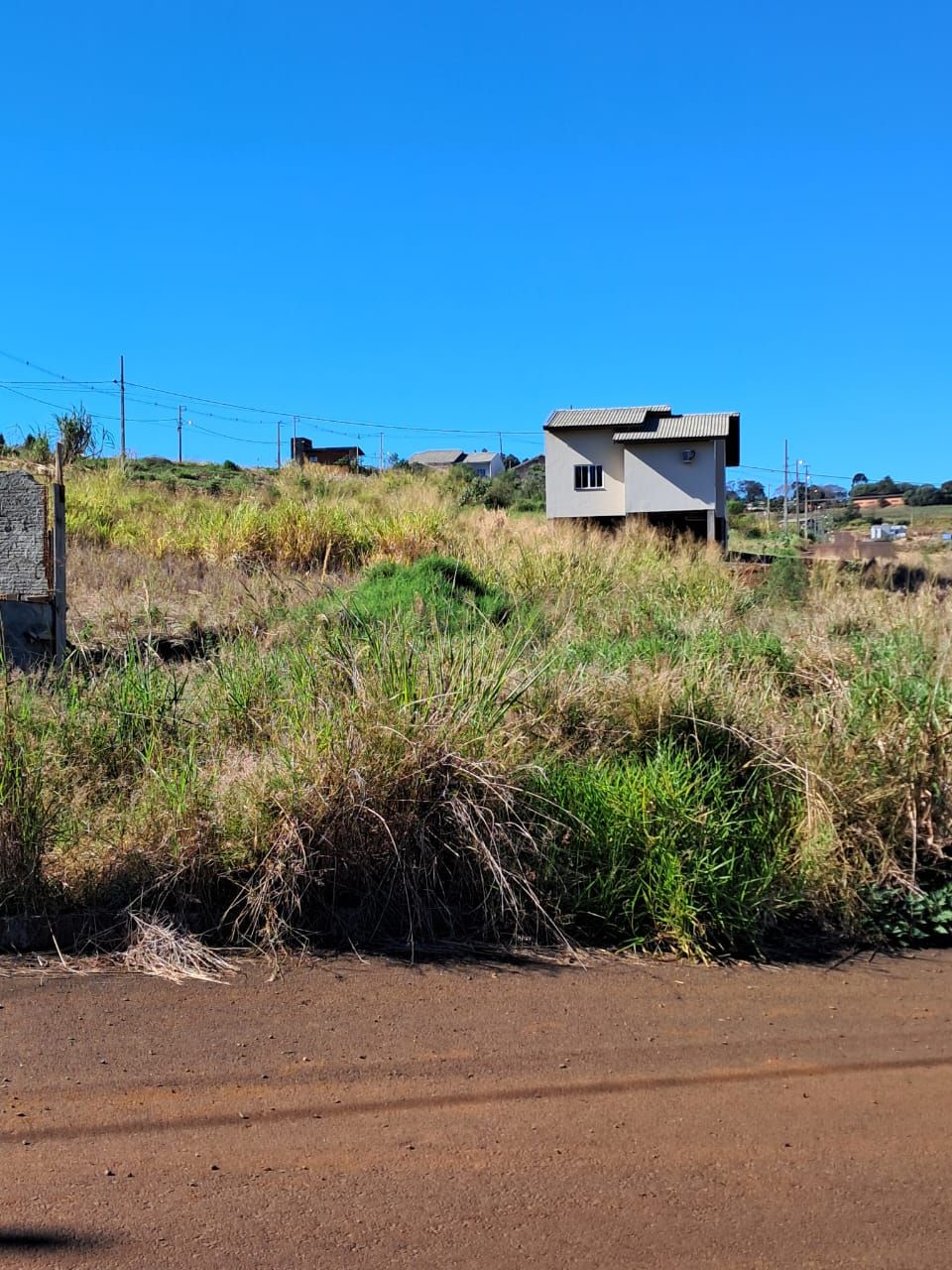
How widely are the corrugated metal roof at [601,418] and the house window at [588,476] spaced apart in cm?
137

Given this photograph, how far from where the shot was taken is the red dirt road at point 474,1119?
9.11 feet

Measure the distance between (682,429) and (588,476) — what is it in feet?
11.5

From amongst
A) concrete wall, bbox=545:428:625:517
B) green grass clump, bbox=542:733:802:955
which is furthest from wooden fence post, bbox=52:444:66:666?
concrete wall, bbox=545:428:625:517

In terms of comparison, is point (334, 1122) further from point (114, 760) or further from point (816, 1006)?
point (114, 760)

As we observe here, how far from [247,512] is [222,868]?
10.6 meters

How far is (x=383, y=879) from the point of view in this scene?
4.89 m

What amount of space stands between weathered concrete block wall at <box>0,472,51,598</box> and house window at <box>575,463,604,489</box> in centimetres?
3043

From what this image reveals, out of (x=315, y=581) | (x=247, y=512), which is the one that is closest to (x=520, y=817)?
(x=315, y=581)

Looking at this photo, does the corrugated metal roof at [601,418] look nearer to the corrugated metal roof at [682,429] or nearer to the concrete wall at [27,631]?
the corrugated metal roof at [682,429]

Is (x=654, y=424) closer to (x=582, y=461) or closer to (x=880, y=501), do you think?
(x=582, y=461)

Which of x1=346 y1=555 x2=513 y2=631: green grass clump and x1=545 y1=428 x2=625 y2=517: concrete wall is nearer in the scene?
x1=346 y1=555 x2=513 y2=631: green grass clump

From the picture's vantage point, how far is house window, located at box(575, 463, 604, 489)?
1453 inches

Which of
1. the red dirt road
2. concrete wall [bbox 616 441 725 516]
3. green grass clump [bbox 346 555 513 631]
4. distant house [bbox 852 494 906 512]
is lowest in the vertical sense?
the red dirt road

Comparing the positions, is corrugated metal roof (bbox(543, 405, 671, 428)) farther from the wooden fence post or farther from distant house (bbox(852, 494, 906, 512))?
distant house (bbox(852, 494, 906, 512))
